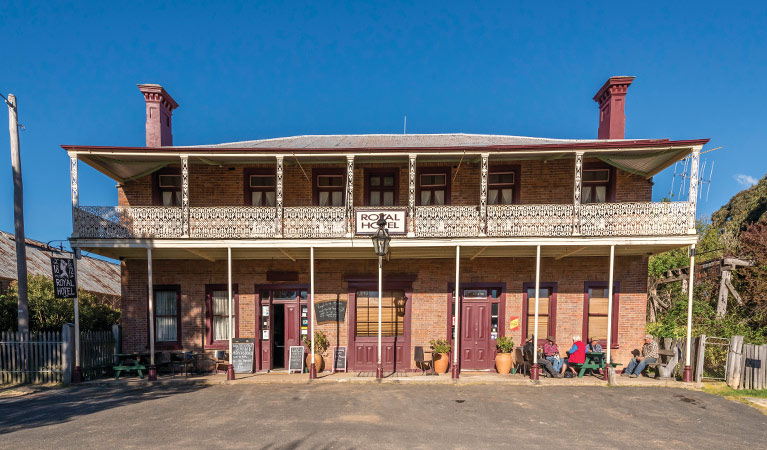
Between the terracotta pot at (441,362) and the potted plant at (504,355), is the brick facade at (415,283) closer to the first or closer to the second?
the potted plant at (504,355)

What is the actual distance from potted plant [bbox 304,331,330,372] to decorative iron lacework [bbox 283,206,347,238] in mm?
3508

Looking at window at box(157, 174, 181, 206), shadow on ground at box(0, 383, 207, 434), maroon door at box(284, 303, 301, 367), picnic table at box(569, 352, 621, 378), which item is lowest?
shadow on ground at box(0, 383, 207, 434)

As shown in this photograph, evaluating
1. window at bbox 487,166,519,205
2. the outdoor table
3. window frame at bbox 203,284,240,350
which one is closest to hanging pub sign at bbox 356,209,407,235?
window at bbox 487,166,519,205

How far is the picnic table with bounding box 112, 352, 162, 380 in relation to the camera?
10125 millimetres

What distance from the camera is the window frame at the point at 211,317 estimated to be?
11570 millimetres

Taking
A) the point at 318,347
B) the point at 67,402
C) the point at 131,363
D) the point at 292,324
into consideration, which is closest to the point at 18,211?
the point at 131,363

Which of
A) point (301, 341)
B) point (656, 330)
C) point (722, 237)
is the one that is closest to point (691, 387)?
point (656, 330)

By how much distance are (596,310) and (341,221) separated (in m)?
8.67

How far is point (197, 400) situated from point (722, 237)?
93.4 feet

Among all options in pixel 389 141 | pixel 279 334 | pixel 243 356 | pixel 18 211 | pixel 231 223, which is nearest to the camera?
pixel 231 223

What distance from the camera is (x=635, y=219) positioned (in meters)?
9.87

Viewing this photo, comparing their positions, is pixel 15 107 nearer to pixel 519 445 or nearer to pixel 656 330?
pixel 519 445

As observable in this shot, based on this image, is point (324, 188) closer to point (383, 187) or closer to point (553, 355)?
point (383, 187)

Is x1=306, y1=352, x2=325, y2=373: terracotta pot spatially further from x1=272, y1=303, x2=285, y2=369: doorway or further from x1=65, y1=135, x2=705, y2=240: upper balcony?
x1=65, y1=135, x2=705, y2=240: upper balcony
